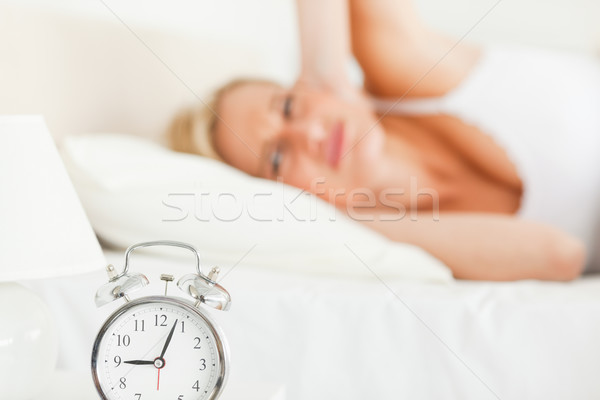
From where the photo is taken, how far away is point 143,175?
1.04m

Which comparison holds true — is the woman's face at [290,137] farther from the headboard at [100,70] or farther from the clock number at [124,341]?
the clock number at [124,341]

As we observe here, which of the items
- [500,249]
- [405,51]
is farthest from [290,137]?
[500,249]

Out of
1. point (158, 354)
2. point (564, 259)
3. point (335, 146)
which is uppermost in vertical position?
point (335, 146)

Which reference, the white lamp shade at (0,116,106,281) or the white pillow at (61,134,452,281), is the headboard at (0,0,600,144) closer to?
the white pillow at (61,134,452,281)

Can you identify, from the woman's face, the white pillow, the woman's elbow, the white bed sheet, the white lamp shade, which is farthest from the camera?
the woman's face

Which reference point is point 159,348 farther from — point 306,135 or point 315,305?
point 306,135

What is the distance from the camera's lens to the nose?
1.38 meters

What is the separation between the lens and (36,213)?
59cm

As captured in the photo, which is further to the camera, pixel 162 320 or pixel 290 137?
pixel 290 137

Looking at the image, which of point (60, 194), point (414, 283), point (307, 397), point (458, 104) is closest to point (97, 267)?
point (60, 194)

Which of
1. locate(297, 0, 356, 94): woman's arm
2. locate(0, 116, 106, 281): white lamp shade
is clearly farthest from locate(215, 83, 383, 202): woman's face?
locate(0, 116, 106, 281): white lamp shade

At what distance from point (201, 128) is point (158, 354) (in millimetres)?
877

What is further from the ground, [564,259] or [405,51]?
[405,51]

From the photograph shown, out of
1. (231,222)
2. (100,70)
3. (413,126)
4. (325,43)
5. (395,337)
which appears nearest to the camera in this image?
(395,337)
